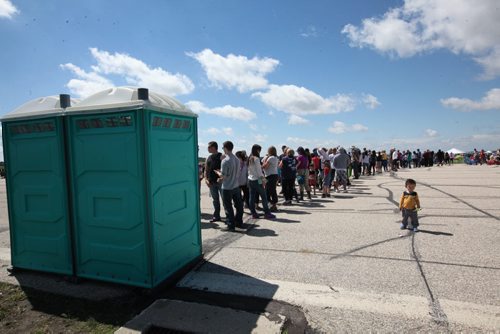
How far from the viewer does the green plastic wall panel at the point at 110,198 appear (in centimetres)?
355

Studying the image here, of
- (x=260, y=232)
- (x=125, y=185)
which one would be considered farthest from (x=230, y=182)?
(x=125, y=185)

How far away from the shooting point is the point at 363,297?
11.2 feet

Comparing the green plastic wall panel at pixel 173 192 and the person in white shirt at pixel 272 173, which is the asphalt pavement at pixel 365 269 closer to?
the green plastic wall panel at pixel 173 192

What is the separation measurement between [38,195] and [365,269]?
4.55 m

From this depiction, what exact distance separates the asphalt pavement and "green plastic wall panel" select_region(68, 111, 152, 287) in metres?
0.82

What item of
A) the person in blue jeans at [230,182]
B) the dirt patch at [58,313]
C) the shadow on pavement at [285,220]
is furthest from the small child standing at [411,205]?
the dirt patch at [58,313]

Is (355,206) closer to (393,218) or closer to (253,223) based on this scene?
(393,218)

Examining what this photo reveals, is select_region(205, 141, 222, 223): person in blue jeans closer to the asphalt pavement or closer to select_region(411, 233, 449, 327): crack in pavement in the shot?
the asphalt pavement

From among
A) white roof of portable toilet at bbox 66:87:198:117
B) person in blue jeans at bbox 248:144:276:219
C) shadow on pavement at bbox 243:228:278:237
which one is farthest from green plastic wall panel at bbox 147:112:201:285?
person in blue jeans at bbox 248:144:276:219

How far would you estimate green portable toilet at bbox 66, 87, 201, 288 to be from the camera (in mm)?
3531

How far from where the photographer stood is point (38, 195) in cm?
409

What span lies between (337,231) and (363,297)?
9.37ft

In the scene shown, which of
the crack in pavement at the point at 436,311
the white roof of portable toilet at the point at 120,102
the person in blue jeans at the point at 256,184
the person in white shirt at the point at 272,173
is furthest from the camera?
the person in white shirt at the point at 272,173

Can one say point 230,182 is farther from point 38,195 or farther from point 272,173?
point 38,195
